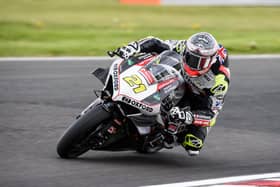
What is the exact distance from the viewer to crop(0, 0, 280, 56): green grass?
1677 cm

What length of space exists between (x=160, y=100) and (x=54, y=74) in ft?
20.7

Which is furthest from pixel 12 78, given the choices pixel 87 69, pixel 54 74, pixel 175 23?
pixel 175 23

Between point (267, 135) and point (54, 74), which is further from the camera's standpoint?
point (54, 74)

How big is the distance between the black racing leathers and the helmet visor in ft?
0.49

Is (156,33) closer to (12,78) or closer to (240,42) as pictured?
(240,42)

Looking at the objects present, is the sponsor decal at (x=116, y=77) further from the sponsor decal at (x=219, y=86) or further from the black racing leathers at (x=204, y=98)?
the sponsor decal at (x=219, y=86)

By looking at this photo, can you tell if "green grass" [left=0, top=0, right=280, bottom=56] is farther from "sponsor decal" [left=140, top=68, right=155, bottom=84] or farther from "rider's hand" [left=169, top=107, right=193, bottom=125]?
"rider's hand" [left=169, top=107, right=193, bottom=125]

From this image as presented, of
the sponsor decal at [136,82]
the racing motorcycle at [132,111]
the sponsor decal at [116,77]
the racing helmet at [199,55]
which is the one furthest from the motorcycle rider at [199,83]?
the sponsor decal at [136,82]

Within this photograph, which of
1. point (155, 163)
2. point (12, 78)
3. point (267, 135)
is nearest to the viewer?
point (155, 163)

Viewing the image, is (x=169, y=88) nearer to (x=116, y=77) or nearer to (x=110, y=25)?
(x=116, y=77)

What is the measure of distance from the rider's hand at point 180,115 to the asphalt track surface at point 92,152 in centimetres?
51

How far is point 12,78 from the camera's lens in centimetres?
1288

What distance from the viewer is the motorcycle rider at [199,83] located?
24.2 ft

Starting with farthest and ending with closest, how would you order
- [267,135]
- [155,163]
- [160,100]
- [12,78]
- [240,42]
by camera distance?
[240,42] < [12,78] < [267,135] < [155,163] < [160,100]
